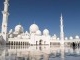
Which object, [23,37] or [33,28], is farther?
[33,28]

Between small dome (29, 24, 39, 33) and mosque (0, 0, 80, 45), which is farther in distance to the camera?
small dome (29, 24, 39, 33)

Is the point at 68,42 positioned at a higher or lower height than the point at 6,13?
lower

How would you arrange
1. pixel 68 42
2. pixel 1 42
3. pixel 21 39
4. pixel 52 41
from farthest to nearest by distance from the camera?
pixel 68 42 → pixel 52 41 → pixel 21 39 → pixel 1 42

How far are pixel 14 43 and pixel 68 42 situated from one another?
14308 mm

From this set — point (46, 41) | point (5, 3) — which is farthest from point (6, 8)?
point (46, 41)

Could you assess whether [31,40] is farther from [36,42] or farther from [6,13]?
[6,13]

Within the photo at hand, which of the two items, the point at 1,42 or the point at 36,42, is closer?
the point at 1,42

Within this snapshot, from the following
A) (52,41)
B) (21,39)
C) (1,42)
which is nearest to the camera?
(1,42)

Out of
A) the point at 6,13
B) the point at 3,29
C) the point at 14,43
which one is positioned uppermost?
the point at 6,13

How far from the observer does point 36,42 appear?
122 feet

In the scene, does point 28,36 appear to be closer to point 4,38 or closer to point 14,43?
point 14,43

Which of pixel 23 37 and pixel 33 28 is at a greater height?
pixel 33 28

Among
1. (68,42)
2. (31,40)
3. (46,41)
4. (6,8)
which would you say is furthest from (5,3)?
(68,42)

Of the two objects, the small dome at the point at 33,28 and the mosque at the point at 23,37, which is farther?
the small dome at the point at 33,28
